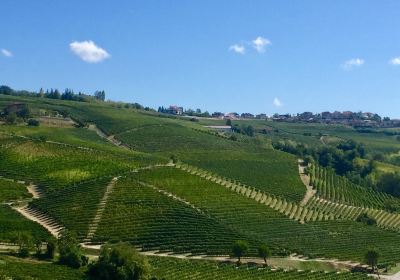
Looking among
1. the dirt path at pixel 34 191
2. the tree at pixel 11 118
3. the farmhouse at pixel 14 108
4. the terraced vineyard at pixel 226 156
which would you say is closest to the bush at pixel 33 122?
the tree at pixel 11 118

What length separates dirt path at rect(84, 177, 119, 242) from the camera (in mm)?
83300

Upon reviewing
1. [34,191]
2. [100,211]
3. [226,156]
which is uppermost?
[226,156]

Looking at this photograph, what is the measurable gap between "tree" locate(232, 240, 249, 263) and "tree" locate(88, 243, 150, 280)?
1864cm

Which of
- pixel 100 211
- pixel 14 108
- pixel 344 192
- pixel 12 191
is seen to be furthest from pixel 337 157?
pixel 14 108

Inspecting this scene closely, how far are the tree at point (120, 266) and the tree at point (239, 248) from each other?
18639 millimetres

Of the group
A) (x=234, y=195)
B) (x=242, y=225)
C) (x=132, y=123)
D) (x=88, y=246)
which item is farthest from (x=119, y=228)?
(x=132, y=123)

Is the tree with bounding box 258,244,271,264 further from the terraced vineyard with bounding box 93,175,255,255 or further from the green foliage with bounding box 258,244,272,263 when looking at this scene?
the terraced vineyard with bounding box 93,175,255,255

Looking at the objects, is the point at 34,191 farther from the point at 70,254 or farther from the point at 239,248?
the point at 239,248

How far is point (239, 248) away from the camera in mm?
79812

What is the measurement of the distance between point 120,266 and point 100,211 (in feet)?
88.0

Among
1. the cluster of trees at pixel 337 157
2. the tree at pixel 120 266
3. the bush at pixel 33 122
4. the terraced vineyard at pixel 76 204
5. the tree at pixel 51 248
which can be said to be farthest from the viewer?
the cluster of trees at pixel 337 157

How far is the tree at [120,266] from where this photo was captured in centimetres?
6481

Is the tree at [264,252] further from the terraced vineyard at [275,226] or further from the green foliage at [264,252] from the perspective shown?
the terraced vineyard at [275,226]

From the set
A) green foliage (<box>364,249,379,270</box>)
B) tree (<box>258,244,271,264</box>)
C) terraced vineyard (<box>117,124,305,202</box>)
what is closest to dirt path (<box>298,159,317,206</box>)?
terraced vineyard (<box>117,124,305,202</box>)
